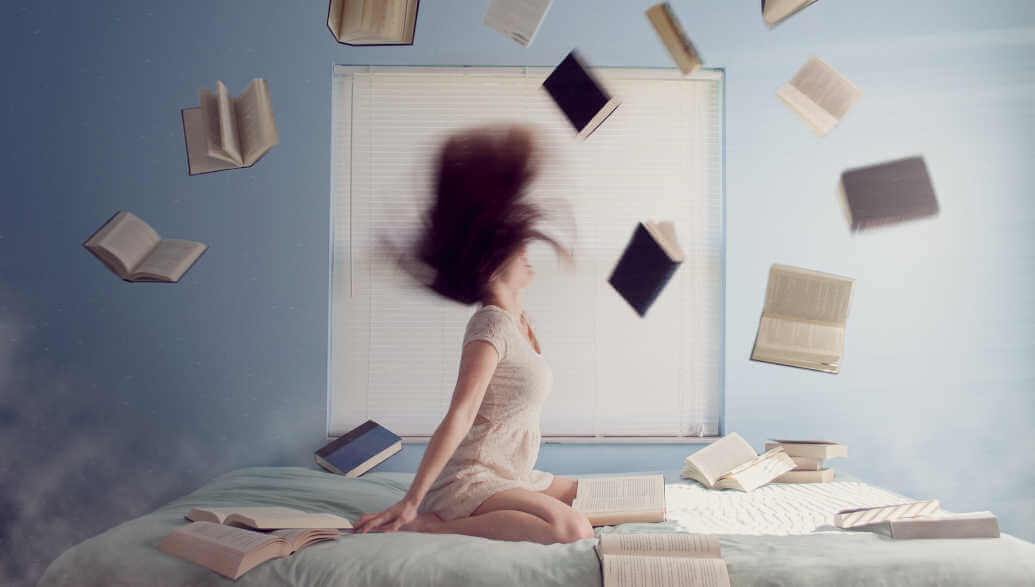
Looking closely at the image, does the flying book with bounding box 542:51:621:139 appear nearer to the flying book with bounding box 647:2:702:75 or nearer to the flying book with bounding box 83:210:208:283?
the flying book with bounding box 647:2:702:75

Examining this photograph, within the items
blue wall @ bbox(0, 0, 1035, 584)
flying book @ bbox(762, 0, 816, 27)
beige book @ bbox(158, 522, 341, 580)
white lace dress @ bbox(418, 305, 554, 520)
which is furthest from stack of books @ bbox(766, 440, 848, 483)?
beige book @ bbox(158, 522, 341, 580)

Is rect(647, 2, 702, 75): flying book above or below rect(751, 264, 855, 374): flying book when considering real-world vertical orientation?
above

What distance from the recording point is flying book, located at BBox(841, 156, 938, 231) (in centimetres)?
281

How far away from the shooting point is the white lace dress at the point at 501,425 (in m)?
1.82

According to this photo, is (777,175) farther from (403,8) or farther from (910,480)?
(403,8)

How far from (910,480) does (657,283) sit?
42.4 inches

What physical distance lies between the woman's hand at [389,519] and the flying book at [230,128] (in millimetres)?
1348

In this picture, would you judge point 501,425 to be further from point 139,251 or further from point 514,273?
point 139,251

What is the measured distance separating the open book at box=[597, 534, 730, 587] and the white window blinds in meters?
1.32

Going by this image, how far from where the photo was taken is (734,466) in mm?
2430

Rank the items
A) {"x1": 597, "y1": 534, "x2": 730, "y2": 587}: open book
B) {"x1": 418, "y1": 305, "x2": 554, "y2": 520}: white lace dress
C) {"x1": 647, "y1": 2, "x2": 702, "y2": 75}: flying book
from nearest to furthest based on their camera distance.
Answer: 1. {"x1": 597, "y1": 534, "x2": 730, "y2": 587}: open book
2. {"x1": 418, "y1": 305, "x2": 554, "y2": 520}: white lace dress
3. {"x1": 647, "y1": 2, "x2": 702, "y2": 75}: flying book

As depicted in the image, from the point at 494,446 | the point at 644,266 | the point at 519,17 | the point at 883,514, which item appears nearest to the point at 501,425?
the point at 494,446

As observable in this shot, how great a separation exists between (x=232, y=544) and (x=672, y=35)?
A: 2047 millimetres

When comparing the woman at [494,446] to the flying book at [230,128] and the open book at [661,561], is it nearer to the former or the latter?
the open book at [661,561]
